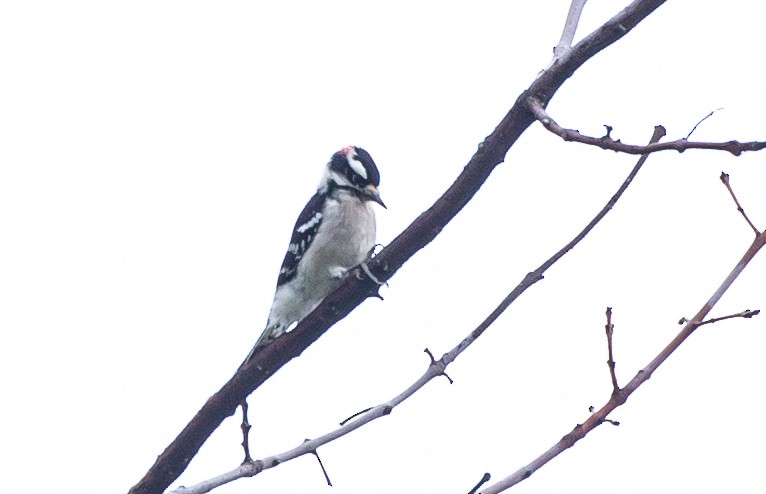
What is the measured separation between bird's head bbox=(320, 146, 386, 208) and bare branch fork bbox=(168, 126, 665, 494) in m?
3.73

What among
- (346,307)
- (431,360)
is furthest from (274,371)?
(431,360)

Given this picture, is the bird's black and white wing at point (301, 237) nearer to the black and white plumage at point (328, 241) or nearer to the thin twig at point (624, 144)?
the black and white plumage at point (328, 241)

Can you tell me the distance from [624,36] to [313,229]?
12.0 ft

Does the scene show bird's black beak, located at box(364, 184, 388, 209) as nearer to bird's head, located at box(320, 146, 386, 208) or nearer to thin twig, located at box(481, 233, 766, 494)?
bird's head, located at box(320, 146, 386, 208)

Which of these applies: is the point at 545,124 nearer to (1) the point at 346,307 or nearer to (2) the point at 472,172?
(2) the point at 472,172

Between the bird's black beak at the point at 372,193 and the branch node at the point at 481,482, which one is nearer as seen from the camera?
the branch node at the point at 481,482

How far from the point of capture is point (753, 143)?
295cm

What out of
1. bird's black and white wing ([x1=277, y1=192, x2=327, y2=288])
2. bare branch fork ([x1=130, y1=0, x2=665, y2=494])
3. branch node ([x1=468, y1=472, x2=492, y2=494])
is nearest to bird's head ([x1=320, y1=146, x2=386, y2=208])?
bird's black and white wing ([x1=277, y1=192, x2=327, y2=288])

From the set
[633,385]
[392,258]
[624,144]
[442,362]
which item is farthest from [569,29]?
[633,385]

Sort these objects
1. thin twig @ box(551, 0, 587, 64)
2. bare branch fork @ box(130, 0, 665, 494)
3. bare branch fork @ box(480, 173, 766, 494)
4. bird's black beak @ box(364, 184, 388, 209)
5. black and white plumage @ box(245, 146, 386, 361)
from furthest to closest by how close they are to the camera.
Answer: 1. bird's black beak @ box(364, 184, 388, 209)
2. black and white plumage @ box(245, 146, 386, 361)
3. thin twig @ box(551, 0, 587, 64)
4. bare branch fork @ box(130, 0, 665, 494)
5. bare branch fork @ box(480, 173, 766, 494)

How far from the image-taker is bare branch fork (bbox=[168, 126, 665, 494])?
3.37m

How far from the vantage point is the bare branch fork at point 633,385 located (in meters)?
2.61

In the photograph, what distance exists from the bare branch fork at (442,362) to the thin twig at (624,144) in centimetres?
9

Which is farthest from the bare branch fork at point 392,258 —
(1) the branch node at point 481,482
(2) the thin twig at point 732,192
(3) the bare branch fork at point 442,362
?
(1) the branch node at point 481,482
